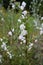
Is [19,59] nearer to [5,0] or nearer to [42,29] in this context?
[42,29]

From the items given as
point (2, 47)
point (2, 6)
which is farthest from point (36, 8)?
point (2, 6)

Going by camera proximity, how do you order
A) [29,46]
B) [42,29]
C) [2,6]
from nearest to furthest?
1. [42,29]
2. [29,46]
3. [2,6]

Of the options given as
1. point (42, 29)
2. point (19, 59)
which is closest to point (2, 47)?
point (19, 59)

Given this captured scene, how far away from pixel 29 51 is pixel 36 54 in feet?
0.44

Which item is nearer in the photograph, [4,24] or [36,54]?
[36,54]

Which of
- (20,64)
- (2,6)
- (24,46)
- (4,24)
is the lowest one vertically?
(20,64)

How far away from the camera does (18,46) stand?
401 centimetres

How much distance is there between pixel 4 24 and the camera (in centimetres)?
493

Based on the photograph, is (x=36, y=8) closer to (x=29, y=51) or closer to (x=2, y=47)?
(x=29, y=51)

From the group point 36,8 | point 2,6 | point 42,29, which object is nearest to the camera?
point 42,29

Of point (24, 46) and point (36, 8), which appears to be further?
point (36, 8)

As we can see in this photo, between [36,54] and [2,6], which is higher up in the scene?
[2,6]

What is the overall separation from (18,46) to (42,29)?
62cm

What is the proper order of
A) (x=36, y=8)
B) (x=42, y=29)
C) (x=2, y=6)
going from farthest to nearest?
(x=2, y=6), (x=36, y=8), (x=42, y=29)
